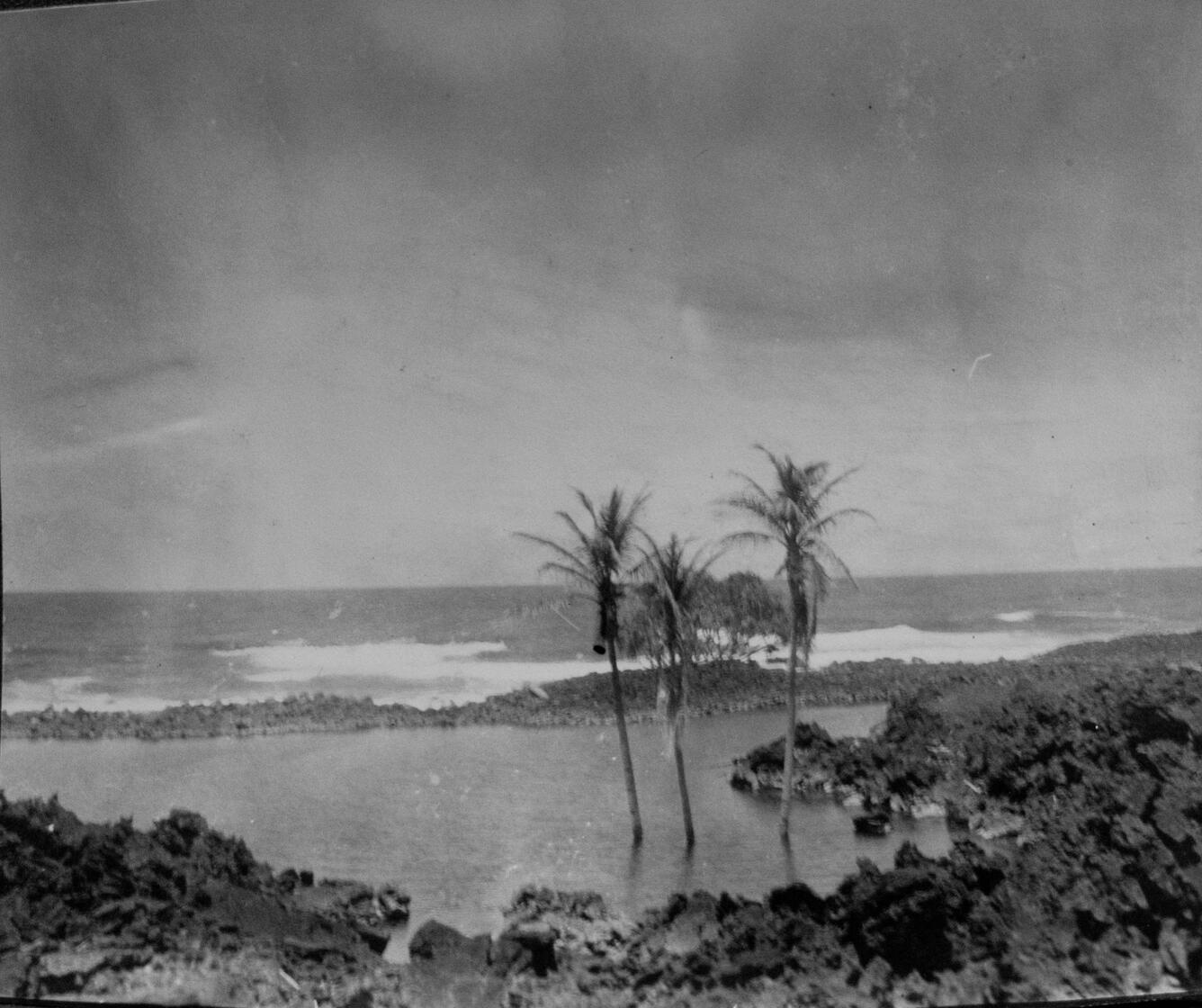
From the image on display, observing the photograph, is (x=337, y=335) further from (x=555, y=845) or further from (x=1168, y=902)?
(x=1168, y=902)

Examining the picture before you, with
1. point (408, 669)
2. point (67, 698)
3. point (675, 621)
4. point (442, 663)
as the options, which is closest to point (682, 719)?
point (675, 621)

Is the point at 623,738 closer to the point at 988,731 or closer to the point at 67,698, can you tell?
the point at 988,731

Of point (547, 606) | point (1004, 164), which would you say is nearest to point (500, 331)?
point (547, 606)

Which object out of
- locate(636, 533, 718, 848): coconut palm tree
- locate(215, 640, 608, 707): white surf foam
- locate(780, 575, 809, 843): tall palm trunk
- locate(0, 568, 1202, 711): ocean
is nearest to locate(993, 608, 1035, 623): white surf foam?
locate(0, 568, 1202, 711): ocean

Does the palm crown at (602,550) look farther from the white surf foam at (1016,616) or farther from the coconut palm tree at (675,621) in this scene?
the white surf foam at (1016,616)

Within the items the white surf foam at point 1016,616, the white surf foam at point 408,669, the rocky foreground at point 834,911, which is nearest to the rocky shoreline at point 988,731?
the rocky foreground at point 834,911

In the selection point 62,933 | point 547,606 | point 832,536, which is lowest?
point 62,933
